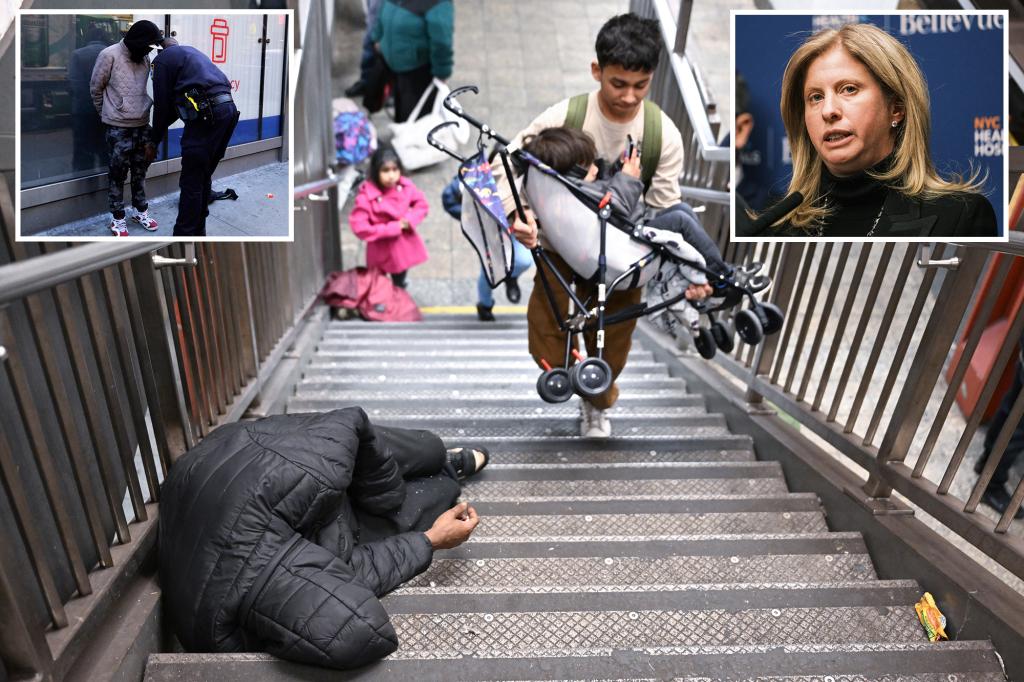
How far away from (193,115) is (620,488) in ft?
6.90

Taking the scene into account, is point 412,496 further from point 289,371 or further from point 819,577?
point 289,371

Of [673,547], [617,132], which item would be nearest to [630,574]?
[673,547]

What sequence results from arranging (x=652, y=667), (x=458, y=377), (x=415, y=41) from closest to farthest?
(x=652, y=667)
(x=458, y=377)
(x=415, y=41)

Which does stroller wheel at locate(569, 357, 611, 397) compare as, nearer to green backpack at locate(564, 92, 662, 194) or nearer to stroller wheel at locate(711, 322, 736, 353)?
stroller wheel at locate(711, 322, 736, 353)

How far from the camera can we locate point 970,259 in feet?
7.09

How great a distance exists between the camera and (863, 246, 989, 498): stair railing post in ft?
7.13

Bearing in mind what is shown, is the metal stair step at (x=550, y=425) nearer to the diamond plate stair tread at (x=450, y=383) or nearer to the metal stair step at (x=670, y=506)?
the diamond plate stair tread at (x=450, y=383)

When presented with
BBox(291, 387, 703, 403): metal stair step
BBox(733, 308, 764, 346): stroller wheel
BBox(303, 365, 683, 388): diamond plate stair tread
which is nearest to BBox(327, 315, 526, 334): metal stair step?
BBox(303, 365, 683, 388): diamond plate stair tread

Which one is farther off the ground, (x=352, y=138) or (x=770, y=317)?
(x=352, y=138)

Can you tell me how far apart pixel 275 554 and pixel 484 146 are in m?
1.60

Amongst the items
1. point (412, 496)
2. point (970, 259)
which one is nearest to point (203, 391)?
point (412, 496)

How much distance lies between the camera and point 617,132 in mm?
2838

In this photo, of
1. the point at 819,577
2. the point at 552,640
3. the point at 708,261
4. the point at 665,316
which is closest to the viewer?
the point at 552,640

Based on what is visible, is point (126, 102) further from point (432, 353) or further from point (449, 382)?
point (432, 353)
